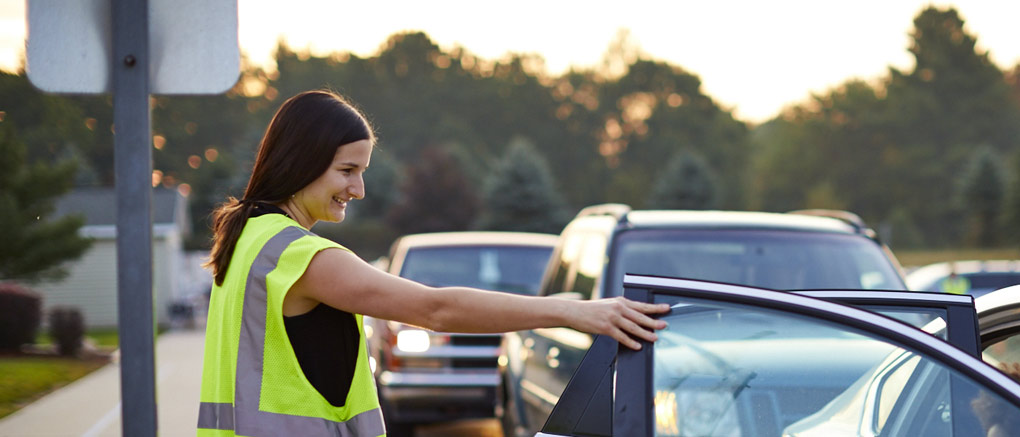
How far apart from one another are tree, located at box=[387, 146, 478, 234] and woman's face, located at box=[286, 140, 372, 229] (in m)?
66.7

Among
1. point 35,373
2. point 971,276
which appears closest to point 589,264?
point 971,276

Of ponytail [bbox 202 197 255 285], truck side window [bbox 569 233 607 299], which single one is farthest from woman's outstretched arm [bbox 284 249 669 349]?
truck side window [bbox 569 233 607 299]

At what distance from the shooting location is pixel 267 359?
228 cm

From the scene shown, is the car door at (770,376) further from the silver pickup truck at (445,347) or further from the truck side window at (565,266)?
the silver pickup truck at (445,347)

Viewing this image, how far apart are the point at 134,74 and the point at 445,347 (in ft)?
18.7

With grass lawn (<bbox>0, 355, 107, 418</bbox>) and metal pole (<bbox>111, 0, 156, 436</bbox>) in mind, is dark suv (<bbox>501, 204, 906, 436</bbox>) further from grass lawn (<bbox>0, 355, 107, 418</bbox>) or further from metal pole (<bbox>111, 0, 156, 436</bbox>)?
grass lawn (<bbox>0, 355, 107, 418</bbox>)

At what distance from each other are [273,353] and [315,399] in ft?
0.44

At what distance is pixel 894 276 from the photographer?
5324mm

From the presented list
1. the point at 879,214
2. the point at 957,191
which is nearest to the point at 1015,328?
the point at 957,191

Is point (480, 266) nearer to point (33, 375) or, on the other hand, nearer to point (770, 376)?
→ point (770, 376)

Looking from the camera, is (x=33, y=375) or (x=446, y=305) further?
(x=33, y=375)

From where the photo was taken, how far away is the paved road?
9758 mm

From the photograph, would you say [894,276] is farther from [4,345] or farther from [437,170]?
[437,170]

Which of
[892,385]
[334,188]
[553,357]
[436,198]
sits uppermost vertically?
[436,198]
